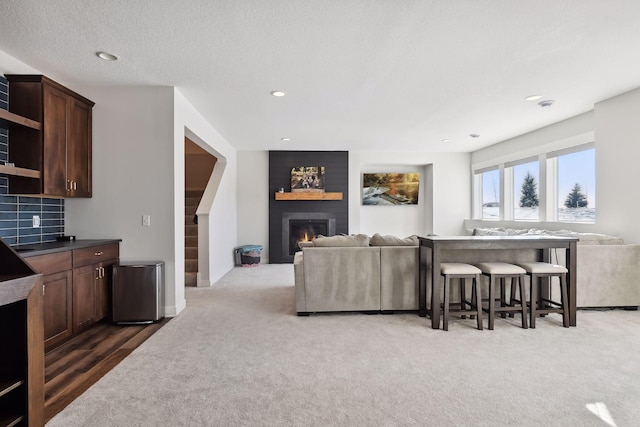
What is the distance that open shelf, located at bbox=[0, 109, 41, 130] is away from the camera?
2726 mm

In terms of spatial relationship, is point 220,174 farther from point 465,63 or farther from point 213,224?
point 465,63

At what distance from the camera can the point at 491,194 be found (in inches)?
293

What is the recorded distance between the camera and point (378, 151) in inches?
307

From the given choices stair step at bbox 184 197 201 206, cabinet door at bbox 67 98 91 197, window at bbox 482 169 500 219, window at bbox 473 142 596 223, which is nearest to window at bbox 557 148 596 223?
window at bbox 473 142 596 223

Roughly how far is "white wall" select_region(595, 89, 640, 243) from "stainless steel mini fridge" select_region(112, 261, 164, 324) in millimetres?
5545

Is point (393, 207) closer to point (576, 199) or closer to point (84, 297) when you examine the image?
point (576, 199)

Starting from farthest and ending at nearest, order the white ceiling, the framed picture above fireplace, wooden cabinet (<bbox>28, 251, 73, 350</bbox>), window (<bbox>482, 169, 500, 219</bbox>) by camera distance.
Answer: the framed picture above fireplace, window (<bbox>482, 169, 500, 219</bbox>), wooden cabinet (<bbox>28, 251, 73, 350</bbox>), the white ceiling

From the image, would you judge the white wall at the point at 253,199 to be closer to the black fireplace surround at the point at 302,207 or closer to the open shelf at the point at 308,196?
the black fireplace surround at the point at 302,207

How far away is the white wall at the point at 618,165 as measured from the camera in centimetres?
406

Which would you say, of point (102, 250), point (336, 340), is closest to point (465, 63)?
point (336, 340)

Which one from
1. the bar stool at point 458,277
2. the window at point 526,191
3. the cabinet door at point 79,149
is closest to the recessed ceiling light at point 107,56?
the cabinet door at point 79,149

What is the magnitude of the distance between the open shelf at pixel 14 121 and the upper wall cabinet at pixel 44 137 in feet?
0.25

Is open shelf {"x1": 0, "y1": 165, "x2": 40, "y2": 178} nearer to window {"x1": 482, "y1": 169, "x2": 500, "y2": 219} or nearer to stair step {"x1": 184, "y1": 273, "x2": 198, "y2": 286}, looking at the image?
stair step {"x1": 184, "y1": 273, "x2": 198, "y2": 286}

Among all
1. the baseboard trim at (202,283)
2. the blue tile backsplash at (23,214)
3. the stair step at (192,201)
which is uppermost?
the stair step at (192,201)
